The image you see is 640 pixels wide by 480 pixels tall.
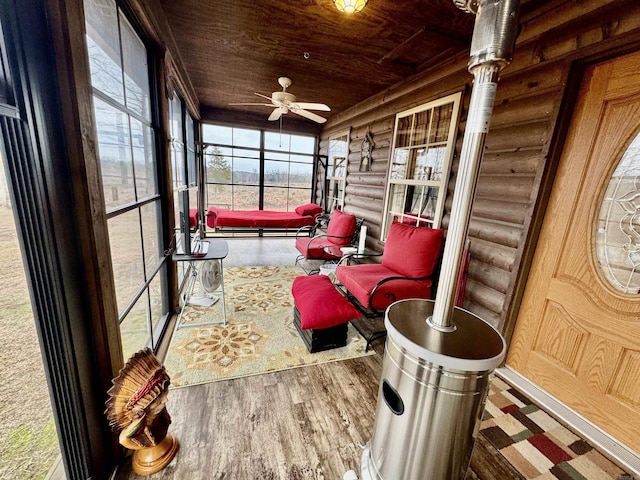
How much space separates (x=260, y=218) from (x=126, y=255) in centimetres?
427

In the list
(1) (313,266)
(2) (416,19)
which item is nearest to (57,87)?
(2) (416,19)

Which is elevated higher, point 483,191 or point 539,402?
point 483,191

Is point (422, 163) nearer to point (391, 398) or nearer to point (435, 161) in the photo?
point (435, 161)

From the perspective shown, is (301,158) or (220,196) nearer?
(220,196)

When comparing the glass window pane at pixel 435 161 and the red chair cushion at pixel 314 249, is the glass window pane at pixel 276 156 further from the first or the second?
the glass window pane at pixel 435 161

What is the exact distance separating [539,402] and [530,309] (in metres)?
0.60

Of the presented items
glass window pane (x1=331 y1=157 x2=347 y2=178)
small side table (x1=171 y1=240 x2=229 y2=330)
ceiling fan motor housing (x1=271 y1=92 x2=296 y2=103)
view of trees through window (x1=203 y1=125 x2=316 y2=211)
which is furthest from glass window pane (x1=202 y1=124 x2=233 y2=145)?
small side table (x1=171 y1=240 x2=229 y2=330)

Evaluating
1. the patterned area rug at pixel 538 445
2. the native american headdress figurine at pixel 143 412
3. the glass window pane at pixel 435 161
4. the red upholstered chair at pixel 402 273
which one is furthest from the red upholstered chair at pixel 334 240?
the native american headdress figurine at pixel 143 412

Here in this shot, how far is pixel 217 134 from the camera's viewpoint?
5.84 meters

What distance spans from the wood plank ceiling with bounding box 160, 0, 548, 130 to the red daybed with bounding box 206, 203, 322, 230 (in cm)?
248

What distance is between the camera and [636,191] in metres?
1.38

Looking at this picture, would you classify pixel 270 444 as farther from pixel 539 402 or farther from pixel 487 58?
pixel 487 58

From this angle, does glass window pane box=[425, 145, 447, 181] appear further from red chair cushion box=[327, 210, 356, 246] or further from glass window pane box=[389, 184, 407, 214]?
red chair cushion box=[327, 210, 356, 246]

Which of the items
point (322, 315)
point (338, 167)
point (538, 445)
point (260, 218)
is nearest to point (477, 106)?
point (322, 315)
